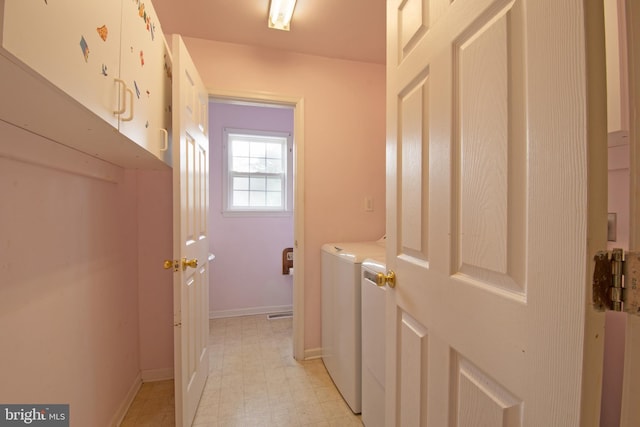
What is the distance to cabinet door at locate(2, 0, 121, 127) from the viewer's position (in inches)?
17.8

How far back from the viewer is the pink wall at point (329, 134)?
2043mm

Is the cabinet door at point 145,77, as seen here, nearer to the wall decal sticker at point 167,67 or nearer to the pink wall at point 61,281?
the wall decal sticker at point 167,67

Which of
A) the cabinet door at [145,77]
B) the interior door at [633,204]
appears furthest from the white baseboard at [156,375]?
the interior door at [633,204]

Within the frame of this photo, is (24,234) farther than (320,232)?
No

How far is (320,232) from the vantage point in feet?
7.11

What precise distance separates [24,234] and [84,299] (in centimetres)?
45

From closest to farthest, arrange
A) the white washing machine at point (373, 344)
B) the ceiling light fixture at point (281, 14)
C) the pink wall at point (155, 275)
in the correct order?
the white washing machine at point (373, 344), the ceiling light fixture at point (281, 14), the pink wall at point (155, 275)

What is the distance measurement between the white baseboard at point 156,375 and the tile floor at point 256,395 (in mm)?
35

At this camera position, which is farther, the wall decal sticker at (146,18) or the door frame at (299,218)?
the door frame at (299,218)

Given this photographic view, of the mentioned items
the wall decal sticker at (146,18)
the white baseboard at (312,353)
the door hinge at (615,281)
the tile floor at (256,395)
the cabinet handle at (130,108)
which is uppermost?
the wall decal sticker at (146,18)

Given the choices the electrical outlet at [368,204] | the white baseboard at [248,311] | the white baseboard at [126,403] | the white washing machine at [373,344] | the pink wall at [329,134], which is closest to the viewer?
the white washing machine at [373,344]

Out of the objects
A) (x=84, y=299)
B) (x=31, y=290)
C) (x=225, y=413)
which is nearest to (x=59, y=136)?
(x=31, y=290)

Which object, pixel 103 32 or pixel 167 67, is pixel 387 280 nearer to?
pixel 103 32

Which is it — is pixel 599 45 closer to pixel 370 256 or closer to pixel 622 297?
pixel 622 297
